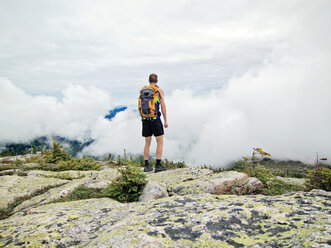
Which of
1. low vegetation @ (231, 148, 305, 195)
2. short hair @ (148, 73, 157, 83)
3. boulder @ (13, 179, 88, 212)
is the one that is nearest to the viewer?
boulder @ (13, 179, 88, 212)

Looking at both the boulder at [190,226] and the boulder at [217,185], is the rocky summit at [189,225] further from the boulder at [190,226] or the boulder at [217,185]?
the boulder at [217,185]

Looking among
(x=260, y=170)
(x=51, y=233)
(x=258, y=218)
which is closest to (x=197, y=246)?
(x=258, y=218)

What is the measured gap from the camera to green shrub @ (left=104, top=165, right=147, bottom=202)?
6812 mm

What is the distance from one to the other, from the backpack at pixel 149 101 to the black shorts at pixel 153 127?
1.16 ft

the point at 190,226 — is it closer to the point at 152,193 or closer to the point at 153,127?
the point at 152,193

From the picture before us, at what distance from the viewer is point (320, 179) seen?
712 cm

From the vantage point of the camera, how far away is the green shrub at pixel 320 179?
6867mm

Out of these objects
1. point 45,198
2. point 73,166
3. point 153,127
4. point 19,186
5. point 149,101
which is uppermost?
point 149,101

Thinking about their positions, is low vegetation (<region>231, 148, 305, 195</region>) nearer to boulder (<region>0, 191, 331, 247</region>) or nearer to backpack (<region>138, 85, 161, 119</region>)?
boulder (<region>0, 191, 331, 247</region>)

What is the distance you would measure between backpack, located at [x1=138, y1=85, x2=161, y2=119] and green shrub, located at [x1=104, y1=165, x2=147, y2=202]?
3343mm

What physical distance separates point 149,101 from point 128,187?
421cm

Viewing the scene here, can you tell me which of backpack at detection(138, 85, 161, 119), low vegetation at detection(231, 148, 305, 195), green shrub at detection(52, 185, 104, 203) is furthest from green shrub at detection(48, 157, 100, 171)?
low vegetation at detection(231, 148, 305, 195)

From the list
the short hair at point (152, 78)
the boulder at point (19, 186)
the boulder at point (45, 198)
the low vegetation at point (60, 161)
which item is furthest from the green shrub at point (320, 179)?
the low vegetation at point (60, 161)

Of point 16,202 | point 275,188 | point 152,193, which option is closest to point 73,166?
point 16,202
